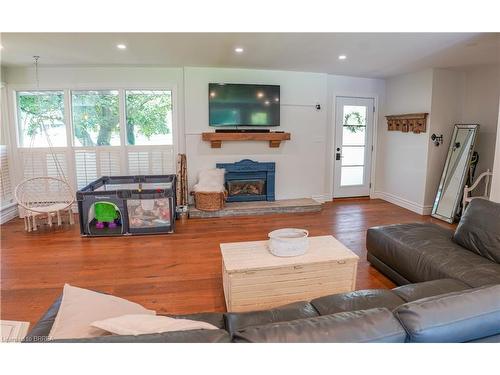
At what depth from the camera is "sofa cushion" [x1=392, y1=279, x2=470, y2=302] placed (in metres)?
1.93

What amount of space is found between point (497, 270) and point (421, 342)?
164cm

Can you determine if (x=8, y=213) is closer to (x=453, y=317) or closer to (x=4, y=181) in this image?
(x=4, y=181)

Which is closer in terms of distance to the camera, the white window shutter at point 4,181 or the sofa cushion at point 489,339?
the sofa cushion at point 489,339

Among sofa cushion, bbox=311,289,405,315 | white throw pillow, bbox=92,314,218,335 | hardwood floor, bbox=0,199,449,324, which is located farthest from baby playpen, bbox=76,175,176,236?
white throw pillow, bbox=92,314,218,335

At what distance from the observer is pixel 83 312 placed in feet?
4.96

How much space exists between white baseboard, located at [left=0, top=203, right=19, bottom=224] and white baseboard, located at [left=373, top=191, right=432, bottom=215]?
6.60 m

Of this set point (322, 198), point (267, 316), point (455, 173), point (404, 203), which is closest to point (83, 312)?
point (267, 316)

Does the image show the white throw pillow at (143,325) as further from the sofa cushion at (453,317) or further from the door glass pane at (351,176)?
the door glass pane at (351,176)

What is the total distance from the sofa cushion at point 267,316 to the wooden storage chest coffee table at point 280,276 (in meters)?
0.50

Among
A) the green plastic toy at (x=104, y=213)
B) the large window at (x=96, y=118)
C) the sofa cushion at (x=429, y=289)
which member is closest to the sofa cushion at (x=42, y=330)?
the sofa cushion at (x=429, y=289)

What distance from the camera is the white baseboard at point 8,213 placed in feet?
16.0

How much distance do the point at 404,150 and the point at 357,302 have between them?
15.6 feet
